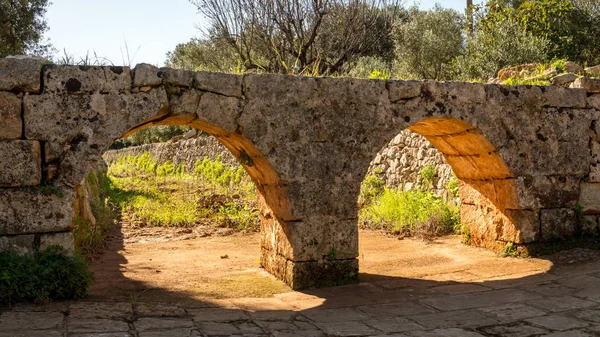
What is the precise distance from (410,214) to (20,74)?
265 inches

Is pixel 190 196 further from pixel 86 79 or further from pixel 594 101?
pixel 594 101

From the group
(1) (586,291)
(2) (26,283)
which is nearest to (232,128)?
(2) (26,283)

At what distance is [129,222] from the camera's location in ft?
35.6

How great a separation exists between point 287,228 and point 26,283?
259cm

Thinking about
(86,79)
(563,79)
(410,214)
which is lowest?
(410,214)

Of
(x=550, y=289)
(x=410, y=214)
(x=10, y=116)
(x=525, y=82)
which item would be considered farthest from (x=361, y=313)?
(x=410, y=214)

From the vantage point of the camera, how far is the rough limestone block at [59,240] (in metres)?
5.13

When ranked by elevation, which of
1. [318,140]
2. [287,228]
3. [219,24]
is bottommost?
[287,228]

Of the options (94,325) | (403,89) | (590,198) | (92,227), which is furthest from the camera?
(92,227)

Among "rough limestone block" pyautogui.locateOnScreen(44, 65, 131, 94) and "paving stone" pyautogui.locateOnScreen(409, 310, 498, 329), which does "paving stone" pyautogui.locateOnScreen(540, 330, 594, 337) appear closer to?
"paving stone" pyautogui.locateOnScreen(409, 310, 498, 329)

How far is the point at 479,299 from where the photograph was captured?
5508 mm

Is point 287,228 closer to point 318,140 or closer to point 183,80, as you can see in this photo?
point 318,140

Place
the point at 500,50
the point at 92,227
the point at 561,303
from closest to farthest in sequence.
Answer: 1. the point at 561,303
2. the point at 92,227
3. the point at 500,50

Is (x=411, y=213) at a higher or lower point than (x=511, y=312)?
higher
